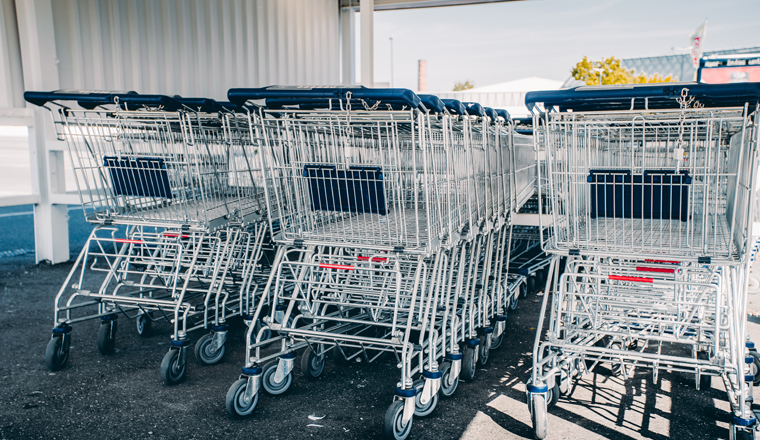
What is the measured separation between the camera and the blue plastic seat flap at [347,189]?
2.98 m

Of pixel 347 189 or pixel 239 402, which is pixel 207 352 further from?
pixel 347 189

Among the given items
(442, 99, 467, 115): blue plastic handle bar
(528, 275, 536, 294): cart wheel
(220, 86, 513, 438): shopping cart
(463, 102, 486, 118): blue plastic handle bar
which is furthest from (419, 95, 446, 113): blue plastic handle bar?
(528, 275, 536, 294): cart wheel

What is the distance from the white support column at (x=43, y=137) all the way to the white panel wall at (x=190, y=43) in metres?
0.20

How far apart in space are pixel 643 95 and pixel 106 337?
3.61 meters

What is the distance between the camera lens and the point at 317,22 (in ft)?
28.7

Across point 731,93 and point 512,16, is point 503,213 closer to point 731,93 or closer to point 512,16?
point 731,93

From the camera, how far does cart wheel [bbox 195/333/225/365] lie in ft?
12.0

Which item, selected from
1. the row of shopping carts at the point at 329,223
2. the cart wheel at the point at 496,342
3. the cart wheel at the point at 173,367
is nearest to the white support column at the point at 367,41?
the row of shopping carts at the point at 329,223

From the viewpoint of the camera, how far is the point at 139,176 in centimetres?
370

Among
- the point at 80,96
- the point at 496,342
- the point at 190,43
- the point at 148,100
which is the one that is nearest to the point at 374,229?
the point at 496,342

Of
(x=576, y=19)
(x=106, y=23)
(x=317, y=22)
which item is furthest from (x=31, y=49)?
(x=576, y=19)

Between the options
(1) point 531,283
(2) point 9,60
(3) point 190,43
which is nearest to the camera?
(1) point 531,283

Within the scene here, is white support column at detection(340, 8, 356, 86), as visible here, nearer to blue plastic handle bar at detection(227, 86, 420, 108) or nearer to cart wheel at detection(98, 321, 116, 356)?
cart wheel at detection(98, 321, 116, 356)

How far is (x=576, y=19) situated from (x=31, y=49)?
37.9 meters
